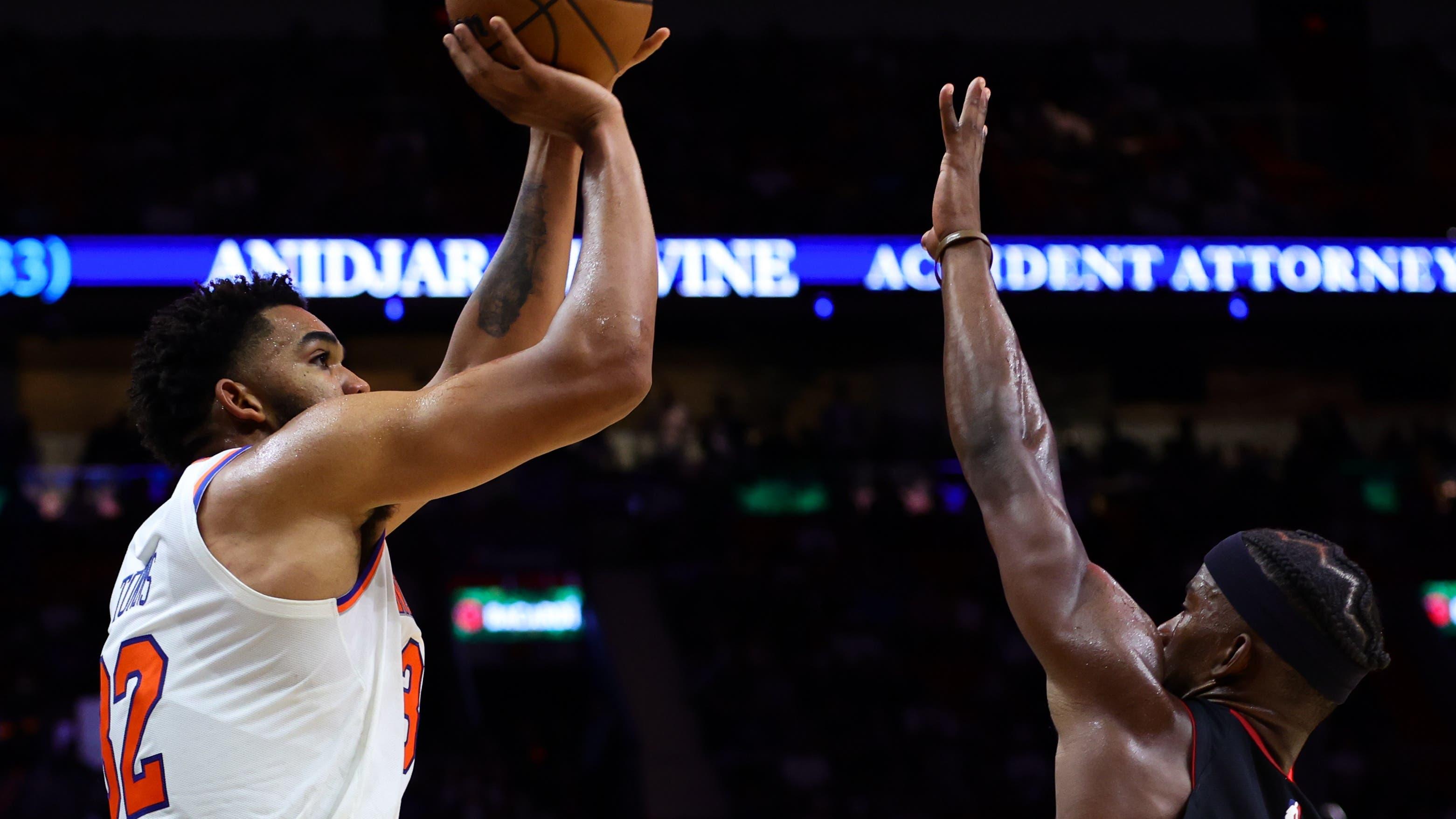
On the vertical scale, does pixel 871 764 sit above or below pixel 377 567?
below

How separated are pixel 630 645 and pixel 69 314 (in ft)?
16.0

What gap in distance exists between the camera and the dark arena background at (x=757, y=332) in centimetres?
1023

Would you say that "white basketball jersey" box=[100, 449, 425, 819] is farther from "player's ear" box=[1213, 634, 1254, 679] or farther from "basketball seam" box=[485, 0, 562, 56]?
"player's ear" box=[1213, 634, 1254, 679]

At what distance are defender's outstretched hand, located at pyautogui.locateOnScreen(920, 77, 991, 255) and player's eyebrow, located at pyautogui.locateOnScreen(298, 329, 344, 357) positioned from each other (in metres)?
0.96

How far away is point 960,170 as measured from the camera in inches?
93.5

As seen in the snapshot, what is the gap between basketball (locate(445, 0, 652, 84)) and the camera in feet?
6.75

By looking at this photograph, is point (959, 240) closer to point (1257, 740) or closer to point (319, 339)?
point (1257, 740)

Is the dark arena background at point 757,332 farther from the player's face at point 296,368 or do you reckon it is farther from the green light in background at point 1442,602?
the player's face at point 296,368

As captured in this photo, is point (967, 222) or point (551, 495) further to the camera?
point (551, 495)

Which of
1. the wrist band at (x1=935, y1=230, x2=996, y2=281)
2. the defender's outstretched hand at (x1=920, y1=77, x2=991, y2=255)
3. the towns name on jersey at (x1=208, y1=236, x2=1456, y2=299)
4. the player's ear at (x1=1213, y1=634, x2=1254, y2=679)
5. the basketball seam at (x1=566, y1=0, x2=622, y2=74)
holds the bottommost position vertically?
the player's ear at (x1=1213, y1=634, x2=1254, y2=679)

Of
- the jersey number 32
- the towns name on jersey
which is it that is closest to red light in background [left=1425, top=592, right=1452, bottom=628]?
the towns name on jersey

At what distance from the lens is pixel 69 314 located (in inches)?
413

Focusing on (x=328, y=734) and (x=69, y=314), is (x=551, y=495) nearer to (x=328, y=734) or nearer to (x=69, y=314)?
(x=69, y=314)

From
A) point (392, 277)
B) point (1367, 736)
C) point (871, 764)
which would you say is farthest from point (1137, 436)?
point (392, 277)
